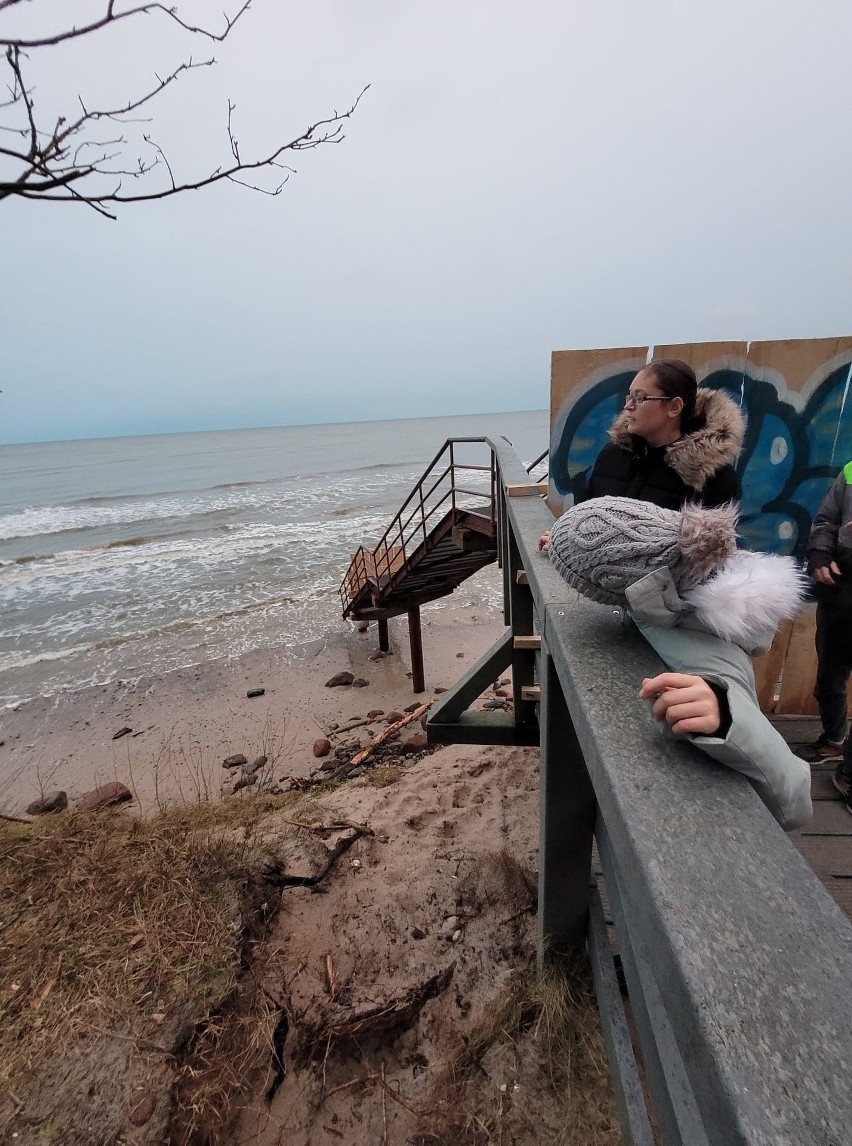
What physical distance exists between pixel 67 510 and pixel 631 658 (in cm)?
3887

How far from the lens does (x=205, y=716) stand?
9.50 metres

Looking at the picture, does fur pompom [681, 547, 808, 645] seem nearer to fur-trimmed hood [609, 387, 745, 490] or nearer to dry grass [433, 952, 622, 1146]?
fur-trimmed hood [609, 387, 745, 490]

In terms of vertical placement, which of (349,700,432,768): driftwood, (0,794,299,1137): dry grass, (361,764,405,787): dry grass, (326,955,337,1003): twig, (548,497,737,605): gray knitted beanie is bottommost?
(349,700,432,768): driftwood

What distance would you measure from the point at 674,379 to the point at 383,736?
22.2ft

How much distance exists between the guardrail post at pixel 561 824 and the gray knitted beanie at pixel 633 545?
24.7 inches

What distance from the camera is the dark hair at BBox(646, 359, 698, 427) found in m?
1.86

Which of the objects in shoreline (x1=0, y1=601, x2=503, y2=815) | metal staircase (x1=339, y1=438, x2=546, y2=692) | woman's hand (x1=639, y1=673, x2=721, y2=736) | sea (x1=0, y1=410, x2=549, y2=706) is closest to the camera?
woman's hand (x1=639, y1=673, x2=721, y2=736)

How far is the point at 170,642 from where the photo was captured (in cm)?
1279

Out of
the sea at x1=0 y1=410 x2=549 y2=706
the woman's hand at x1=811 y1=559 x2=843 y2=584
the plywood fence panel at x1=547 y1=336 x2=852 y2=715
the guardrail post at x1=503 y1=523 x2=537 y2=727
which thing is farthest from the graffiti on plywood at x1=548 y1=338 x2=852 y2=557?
the sea at x1=0 y1=410 x2=549 y2=706

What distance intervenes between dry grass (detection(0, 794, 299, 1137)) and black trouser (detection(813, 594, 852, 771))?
3529 millimetres

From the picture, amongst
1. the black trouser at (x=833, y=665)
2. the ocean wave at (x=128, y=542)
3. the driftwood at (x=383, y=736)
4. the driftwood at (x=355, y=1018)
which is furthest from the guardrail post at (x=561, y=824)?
the ocean wave at (x=128, y=542)

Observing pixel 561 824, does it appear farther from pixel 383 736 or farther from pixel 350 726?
pixel 350 726

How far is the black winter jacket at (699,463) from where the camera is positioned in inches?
71.8

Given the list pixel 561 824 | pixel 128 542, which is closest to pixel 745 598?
pixel 561 824
